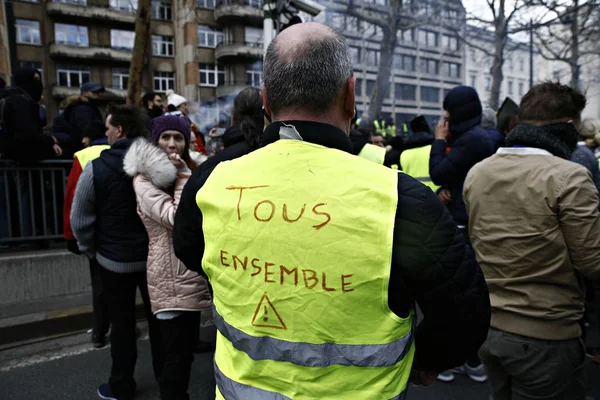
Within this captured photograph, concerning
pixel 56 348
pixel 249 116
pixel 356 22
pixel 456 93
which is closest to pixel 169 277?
pixel 249 116

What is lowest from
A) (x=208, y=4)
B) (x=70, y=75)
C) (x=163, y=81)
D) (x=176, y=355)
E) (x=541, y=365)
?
(x=176, y=355)

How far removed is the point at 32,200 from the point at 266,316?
4984 millimetres

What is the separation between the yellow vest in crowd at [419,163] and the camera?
4.25 metres

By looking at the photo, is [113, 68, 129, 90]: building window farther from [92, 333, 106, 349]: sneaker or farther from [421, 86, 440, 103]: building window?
[92, 333, 106, 349]: sneaker

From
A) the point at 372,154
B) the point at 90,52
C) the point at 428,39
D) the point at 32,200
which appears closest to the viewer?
the point at 372,154

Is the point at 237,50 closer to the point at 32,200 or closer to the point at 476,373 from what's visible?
the point at 32,200

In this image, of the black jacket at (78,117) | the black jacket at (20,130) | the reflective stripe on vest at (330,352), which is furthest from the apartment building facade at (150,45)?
the reflective stripe on vest at (330,352)

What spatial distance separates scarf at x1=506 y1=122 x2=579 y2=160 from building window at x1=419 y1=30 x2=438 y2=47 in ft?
133

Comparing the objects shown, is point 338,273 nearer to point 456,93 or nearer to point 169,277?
point 169,277

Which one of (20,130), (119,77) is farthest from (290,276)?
(119,77)

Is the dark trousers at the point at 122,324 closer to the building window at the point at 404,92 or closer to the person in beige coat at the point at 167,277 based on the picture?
the person in beige coat at the point at 167,277

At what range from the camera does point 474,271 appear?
121 centimetres

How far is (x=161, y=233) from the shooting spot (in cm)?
280

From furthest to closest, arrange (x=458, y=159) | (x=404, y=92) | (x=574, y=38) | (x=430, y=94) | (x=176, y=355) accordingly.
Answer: (x=430, y=94), (x=404, y=92), (x=574, y=38), (x=458, y=159), (x=176, y=355)
